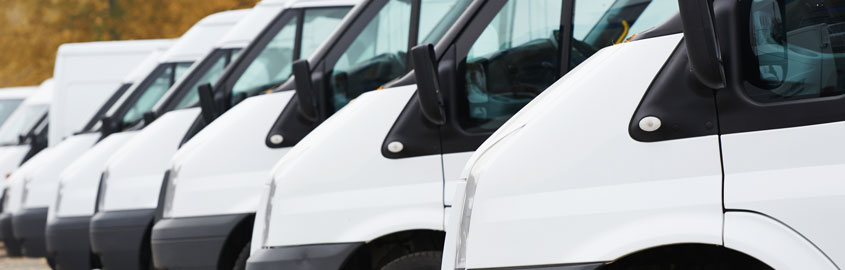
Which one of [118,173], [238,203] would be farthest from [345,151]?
[118,173]

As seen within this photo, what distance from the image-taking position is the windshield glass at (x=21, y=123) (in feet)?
61.6

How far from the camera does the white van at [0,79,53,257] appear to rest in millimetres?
16797

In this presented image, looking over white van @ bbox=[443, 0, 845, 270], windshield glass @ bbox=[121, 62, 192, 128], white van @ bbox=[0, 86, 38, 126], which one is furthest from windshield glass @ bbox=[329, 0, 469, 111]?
white van @ bbox=[0, 86, 38, 126]

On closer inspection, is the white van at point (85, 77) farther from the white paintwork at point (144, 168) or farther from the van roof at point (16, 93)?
the van roof at point (16, 93)

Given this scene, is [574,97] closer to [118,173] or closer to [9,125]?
[118,173]

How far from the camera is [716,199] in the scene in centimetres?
369

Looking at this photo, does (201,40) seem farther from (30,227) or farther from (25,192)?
(25,192)

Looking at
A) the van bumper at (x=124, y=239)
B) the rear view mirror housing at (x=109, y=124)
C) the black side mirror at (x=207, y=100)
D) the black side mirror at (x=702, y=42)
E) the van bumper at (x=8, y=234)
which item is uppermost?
the black side mirror at (x=702, y=42)

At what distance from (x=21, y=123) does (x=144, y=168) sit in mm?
10355

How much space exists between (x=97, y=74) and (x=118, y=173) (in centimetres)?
572

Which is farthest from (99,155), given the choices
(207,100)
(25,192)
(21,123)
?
(21,123)

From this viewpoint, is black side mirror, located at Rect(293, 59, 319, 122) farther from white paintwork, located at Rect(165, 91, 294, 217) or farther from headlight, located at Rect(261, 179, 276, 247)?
headlight, located at Rect(261, 179, 276, 247)

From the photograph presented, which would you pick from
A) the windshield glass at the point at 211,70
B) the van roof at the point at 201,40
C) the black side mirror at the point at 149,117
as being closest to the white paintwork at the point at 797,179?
the windshield glass at the point at 211,70

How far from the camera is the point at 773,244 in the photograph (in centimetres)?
363
